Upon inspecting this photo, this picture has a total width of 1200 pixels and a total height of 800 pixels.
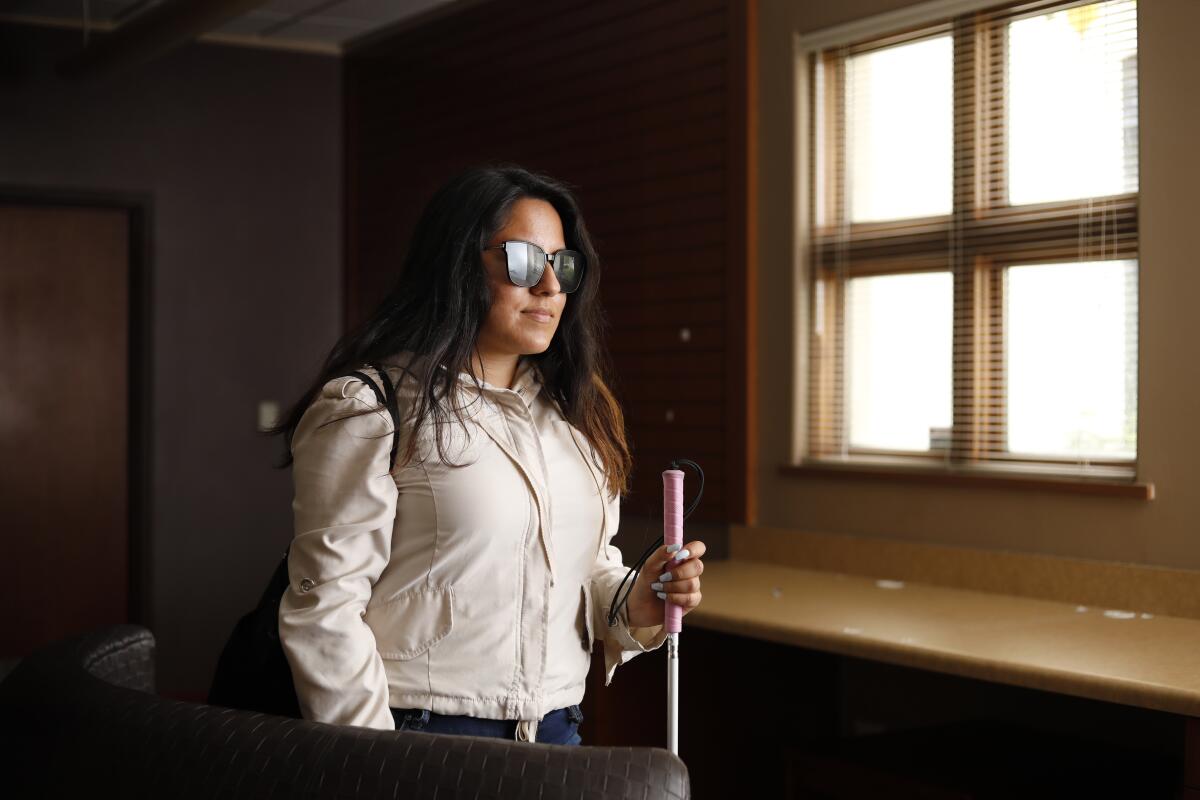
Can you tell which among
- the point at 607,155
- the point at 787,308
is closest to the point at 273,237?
Result: the point at 607,155

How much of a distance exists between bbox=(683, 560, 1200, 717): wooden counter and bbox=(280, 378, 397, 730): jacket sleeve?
1.36 metres

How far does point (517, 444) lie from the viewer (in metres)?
1.74

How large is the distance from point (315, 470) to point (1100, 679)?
4.93 feet

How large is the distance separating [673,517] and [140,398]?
421 centimetres

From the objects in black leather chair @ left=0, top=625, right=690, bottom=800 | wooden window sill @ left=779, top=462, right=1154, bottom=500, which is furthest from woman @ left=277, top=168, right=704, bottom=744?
wooden window sill @ left=779, top=462, right=1154, bottom=500

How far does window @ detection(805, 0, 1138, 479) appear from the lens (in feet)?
10.1

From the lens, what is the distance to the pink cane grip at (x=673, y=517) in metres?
1.67

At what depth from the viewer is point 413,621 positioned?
1.62 m

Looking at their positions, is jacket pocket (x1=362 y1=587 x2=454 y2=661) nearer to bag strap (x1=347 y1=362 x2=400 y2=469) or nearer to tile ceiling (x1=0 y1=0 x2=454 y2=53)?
bag strap (x1=347 y1=362 x2=400 y2=469)

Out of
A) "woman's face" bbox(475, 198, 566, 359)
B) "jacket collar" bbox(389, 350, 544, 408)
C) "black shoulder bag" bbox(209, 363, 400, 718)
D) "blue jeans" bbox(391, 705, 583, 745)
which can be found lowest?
"blue jeans" bbox(391, 705, 583, 745)

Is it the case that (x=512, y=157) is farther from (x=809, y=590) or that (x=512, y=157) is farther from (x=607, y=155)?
(x=809, y=590)

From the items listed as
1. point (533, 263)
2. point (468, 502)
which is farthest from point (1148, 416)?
point (468, 502)

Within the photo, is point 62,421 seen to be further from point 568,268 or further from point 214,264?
point 568,268

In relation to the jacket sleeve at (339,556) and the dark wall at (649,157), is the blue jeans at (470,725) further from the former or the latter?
the dark wall at (649,157)
